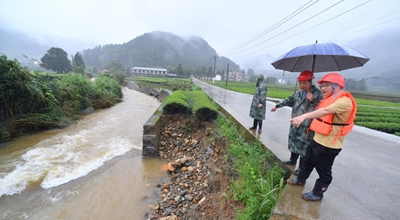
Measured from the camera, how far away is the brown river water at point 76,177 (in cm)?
395

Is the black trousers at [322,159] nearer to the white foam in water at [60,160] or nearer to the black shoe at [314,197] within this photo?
the black shoe at [314,197]

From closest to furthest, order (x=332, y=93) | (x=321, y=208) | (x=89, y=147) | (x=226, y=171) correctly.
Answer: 1. (x=332, y=93)
2. (x=321, y=208)
3. (x=226, y=171)
4. (x=89, y=147)

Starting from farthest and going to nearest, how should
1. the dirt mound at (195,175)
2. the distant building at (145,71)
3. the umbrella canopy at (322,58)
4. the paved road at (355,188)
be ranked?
the distant building at (145,71)
the dirt mound at (195,175)
the umbrella canopy at (322,58)
the paved road at (355,188)

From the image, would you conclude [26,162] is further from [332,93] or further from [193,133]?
[332,93]

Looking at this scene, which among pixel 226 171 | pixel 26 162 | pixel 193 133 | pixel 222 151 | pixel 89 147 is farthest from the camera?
pixel 193 133

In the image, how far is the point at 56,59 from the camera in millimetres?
58188

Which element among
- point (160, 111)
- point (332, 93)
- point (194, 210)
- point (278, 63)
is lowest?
point (194, 210)

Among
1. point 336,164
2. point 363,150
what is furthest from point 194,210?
point 363,150

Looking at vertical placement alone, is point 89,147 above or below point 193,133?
below

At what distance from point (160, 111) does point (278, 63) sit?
19.5ft

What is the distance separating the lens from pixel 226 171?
4164 mm

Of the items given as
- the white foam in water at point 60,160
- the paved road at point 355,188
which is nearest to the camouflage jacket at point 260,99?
the paved road at point 355,188

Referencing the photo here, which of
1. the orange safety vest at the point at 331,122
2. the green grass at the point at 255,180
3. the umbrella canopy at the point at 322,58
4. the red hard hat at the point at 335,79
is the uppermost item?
the umbrella canopy at the point at 322,58

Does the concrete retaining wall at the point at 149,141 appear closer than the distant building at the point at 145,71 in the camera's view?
Yes
